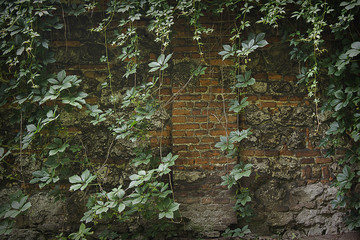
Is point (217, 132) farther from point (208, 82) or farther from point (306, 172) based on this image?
point (306, 172)

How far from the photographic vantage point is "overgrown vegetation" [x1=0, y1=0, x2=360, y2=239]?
2180 millimetres

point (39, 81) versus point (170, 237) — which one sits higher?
point (39, 81)

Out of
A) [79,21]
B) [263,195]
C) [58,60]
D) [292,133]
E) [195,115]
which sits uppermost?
[79,21]

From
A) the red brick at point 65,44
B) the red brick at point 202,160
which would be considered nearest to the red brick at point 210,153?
the red brick at point 202,160

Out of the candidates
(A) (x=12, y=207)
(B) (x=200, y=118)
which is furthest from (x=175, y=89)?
(A) (x=12, y=207)

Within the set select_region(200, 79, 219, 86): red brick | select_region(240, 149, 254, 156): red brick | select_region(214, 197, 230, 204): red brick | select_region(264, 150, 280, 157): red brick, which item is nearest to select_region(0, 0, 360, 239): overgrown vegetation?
select_region(214, 197, 230, 204): red brick

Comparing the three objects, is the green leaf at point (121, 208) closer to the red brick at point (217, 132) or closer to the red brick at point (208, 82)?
the red brick at point (217, 132)

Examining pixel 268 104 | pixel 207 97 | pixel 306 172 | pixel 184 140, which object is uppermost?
pixel 207 97

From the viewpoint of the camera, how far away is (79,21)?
267cm

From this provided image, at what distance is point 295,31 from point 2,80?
113 inches

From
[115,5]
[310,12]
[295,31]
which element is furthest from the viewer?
[295,31]

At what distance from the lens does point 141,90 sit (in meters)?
2.55

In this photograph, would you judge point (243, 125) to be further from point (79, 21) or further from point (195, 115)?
point (79, 21)

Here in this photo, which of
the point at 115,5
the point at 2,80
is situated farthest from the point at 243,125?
the point at 2,80
